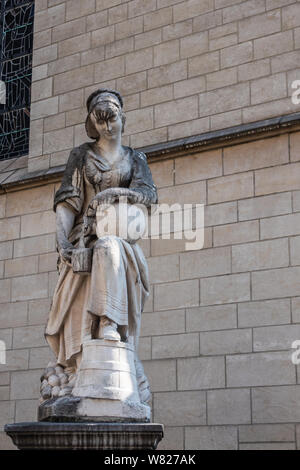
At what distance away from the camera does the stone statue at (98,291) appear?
16.4 feet

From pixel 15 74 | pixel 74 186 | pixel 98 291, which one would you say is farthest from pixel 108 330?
pixel 15 74

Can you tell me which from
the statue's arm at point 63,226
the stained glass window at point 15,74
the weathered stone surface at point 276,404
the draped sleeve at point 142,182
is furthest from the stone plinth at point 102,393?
the stained glass window at point 15,74

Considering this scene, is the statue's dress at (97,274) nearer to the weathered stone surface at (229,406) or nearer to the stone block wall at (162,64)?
the weathered stone surface at (229,406)

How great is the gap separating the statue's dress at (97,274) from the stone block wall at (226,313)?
2.72m

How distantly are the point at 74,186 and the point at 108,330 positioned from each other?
1.27 meters

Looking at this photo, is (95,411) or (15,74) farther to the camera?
(15,74)

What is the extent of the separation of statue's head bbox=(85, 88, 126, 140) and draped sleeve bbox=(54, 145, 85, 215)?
0.22 m

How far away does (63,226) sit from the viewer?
19.2 feet

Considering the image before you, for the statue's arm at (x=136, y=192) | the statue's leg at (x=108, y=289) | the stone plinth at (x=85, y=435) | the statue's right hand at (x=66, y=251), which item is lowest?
the stone plinth at (x=85, y=435)

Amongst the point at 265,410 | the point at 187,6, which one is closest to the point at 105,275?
the point at 265,410

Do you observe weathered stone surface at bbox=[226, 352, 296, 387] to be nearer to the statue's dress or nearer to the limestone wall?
the limestone wall

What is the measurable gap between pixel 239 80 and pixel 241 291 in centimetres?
248

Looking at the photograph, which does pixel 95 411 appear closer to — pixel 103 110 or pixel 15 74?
pixel 103 110

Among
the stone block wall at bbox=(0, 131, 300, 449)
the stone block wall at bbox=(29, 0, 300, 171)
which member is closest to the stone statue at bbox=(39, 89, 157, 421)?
the stone block wall at bbox=(0, 131, 300, 449)
